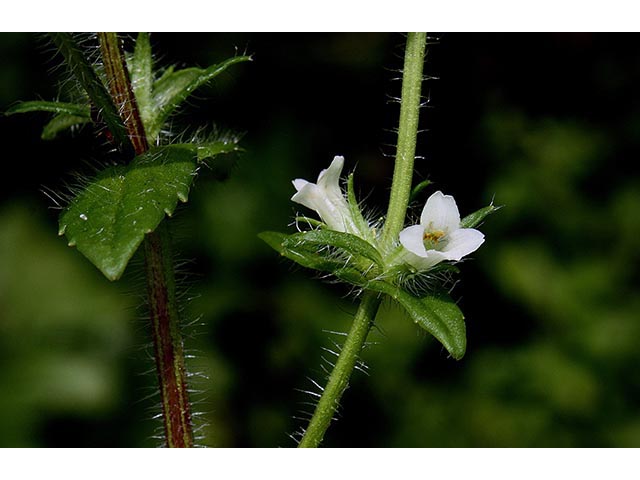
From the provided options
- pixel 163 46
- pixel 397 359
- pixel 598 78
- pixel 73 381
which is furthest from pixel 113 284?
pixel 598 78

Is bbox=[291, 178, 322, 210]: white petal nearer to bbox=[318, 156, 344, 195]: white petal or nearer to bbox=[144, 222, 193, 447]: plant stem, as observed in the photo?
bbox=[318, 156, 344, 195]: white petal

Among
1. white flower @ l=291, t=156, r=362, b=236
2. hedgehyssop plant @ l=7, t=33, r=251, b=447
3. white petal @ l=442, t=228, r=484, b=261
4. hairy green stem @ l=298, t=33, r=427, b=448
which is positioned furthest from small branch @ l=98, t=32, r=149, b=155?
white petal @ l=442, t=228, r=484, b=261

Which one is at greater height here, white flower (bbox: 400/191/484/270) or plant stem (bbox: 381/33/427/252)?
plant stem (bbox: 381/33/427/252)

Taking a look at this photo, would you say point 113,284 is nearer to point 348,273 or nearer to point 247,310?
point 247,310

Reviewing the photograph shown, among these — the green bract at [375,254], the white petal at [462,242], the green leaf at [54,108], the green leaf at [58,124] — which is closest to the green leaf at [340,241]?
the green bract at [375,254]

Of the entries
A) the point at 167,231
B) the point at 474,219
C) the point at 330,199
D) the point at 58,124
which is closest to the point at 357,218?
the point at 330,199

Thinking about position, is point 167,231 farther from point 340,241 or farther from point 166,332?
point 340,241
